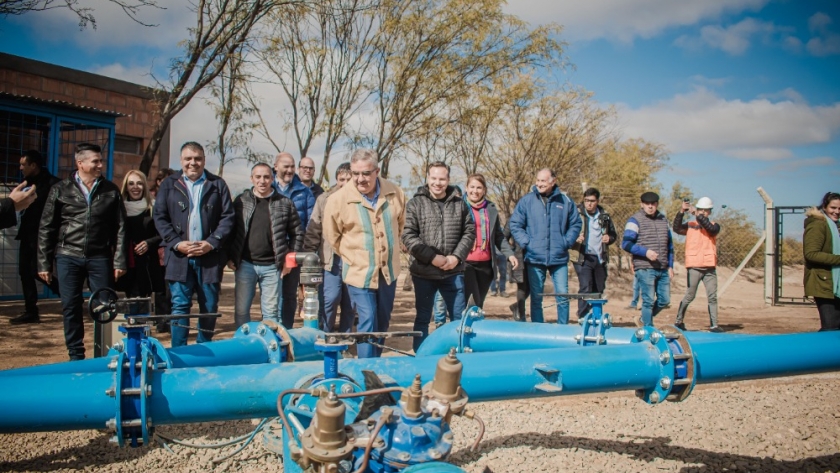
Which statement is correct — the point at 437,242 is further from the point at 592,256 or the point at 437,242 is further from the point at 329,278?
the point at 592,256

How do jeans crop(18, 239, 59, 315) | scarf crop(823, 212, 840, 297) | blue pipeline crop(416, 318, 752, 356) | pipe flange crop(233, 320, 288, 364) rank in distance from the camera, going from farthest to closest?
1. jeans crop(18, 239, 59, 315)
2. scarf crop(823, 212, 840, 297)
3. blue pipeline crop(416, 318, 752, 356)
4. pipe flange crop(233, 320, 288, 364)

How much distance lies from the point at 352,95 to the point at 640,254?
7.55 m

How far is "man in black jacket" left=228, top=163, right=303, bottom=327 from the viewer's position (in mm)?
4801

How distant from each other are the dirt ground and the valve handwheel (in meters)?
1.38

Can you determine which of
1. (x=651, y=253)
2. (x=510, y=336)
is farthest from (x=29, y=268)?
(x=651, y=253)

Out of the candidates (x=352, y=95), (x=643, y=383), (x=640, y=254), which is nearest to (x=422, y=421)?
(x=643, y=383)

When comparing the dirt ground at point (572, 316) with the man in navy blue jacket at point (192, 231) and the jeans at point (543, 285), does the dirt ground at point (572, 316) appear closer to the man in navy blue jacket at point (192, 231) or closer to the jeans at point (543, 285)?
the jeans at point (543, 285)

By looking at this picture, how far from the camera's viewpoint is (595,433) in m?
3.33

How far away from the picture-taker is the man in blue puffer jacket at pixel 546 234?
19.4 feet

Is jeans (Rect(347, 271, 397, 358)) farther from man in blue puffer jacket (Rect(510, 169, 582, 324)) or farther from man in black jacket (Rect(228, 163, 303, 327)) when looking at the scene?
man in blue puffer jacket (Rect(510, 169, 582, 324))

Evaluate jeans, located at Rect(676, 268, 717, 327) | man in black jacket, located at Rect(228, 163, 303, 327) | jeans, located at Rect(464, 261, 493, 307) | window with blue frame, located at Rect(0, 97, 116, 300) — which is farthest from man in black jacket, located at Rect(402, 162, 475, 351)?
window with blue frame, located at Rect(0, 97, 116, 300)

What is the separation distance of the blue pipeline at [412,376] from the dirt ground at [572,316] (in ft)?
9.61

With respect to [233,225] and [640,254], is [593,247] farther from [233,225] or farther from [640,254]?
[233,225]

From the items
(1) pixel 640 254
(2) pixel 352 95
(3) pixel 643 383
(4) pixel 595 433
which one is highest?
(2) pixel 352 95
